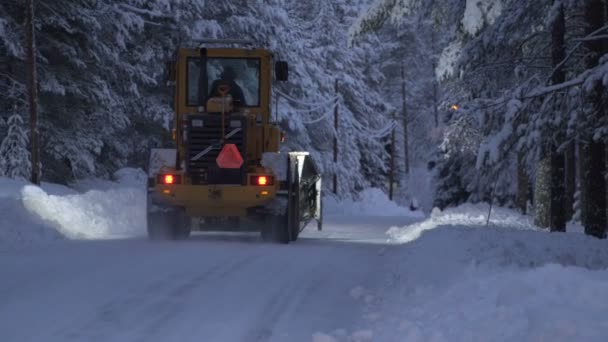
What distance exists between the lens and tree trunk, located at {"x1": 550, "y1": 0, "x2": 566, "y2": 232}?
14786mm

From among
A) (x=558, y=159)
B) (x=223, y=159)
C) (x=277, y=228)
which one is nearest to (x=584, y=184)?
(x=558, y=159)

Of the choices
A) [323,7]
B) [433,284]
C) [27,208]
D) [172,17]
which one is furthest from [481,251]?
[323,7]

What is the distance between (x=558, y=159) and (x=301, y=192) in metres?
5.44

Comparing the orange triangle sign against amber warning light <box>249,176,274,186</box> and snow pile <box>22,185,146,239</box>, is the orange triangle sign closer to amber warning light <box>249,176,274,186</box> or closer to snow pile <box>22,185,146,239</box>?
amber warning light <box>249,176,274,186</box>

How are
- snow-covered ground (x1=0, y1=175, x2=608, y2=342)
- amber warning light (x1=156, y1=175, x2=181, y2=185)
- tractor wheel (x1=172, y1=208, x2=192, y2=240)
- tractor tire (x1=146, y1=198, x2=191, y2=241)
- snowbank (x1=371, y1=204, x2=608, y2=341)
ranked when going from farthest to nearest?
1. tractor wheel (x1=172, y1=208, x2=192, y2=240)
2. tractor tire (x1=146, y1=198, x2=191, y2=241)
3. amber warning light (x1=156, y1=175, x2=181, y2=185)
4. snow-covered ground (x1=0, y1=175, x2=608, y2=342)
5. snowbank (x1=371, y1=204, x2=608, y2=341)

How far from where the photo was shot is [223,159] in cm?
1461

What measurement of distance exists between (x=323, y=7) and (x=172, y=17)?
20.0 metres

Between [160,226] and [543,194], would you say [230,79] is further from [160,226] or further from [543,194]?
[543,194]

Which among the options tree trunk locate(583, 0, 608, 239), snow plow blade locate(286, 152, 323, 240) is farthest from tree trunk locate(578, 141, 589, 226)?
snow plow blade locate(286, 152, 323, 240)

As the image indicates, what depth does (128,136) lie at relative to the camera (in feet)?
97.3

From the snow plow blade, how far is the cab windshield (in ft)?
4.77

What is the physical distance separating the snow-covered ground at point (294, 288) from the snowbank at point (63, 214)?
5cm

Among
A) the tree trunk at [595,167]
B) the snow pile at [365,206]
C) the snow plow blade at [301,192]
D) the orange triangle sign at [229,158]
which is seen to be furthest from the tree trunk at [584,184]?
the snow pile at [365,206]

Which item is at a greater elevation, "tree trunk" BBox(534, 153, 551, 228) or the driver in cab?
the driver in cab
